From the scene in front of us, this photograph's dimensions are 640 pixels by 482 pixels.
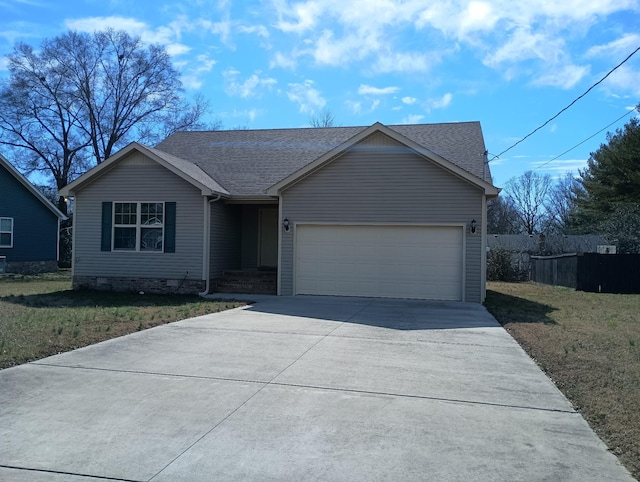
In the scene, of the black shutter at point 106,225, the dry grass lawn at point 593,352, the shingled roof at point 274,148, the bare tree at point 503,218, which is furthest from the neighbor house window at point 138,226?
the bare tree at point 503,218

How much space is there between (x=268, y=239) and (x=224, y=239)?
176 cm

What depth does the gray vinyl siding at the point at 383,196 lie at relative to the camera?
14.5 meters

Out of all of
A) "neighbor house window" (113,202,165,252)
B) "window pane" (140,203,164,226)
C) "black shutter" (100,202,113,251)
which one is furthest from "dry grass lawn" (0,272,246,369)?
"window pane" (140,203,164,226)

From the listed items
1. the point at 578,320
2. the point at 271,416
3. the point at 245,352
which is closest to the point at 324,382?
the point at 271,416

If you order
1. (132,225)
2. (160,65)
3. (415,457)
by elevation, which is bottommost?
(415,457)

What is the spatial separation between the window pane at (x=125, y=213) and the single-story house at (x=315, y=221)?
0.03 m

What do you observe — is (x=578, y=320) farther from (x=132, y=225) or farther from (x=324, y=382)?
(x=132, y=225)

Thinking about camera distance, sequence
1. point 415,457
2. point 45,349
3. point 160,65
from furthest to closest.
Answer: point 160,65 < point 45,349 < point 415,457

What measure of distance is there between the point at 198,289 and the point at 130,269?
2311 mm

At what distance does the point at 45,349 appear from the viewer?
7.42 meters

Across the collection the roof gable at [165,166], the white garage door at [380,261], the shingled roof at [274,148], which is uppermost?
the shingled roof at [274,148]

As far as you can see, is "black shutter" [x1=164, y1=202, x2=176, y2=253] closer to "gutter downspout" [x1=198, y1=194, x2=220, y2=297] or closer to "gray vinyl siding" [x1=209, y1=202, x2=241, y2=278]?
"gutter downspout" [x1=198, y1=194, x2=220, y2=297]

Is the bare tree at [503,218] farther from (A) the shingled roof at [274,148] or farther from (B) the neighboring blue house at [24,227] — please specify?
(B) the neighboring blue house at [24,227]

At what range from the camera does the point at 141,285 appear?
53.0 ft
